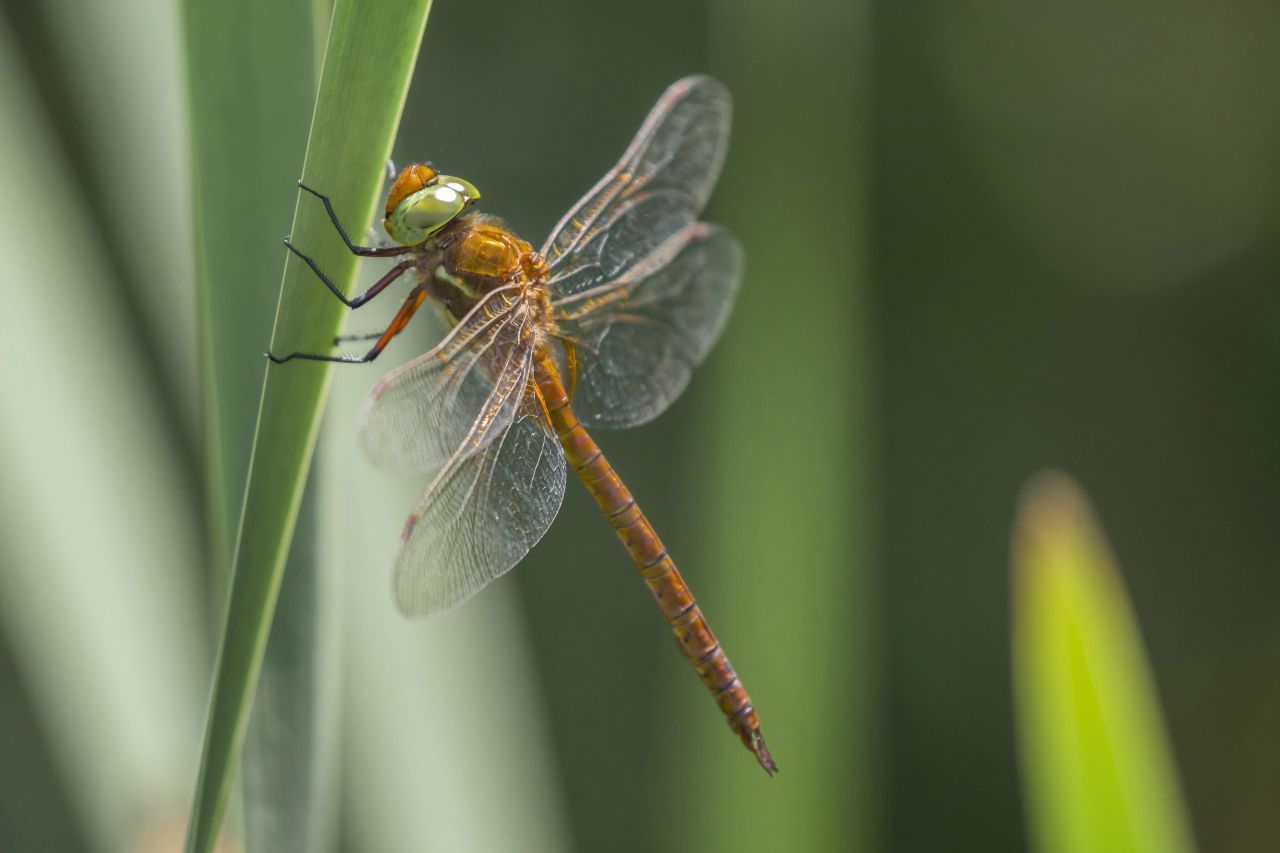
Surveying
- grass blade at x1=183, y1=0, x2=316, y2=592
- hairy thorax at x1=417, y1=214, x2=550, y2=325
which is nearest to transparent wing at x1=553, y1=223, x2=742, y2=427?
hairy thorax at x1=417, y1=214, x2=550, y2=325

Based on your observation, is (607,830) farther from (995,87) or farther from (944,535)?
(995,87)

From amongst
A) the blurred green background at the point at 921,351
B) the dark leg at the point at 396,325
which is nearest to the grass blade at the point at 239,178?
the dark leg at the point at 396,325

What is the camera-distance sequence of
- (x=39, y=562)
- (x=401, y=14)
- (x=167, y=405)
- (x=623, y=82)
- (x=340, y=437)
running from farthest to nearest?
(x=623, y=82) → (x=167, y=405) → (x=39, y=562) → (x=340, y=437) → (x=401, y=14)

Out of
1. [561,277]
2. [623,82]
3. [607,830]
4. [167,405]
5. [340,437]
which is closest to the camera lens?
[340,437]

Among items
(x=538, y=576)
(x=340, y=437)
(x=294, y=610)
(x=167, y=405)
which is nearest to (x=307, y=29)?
(x=294, y=610)

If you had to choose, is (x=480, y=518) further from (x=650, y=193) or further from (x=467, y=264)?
(x=650, y=193)

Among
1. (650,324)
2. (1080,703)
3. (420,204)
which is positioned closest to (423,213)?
(420,204)

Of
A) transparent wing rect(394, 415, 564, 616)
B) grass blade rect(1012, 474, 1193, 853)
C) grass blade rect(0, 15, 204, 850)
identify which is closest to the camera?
grass blade rect(1012, 474, 1193, 853)

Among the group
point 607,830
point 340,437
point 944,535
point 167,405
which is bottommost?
point 607,830

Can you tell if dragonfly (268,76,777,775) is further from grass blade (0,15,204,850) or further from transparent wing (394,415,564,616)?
grass blade (0,15,204,850)
